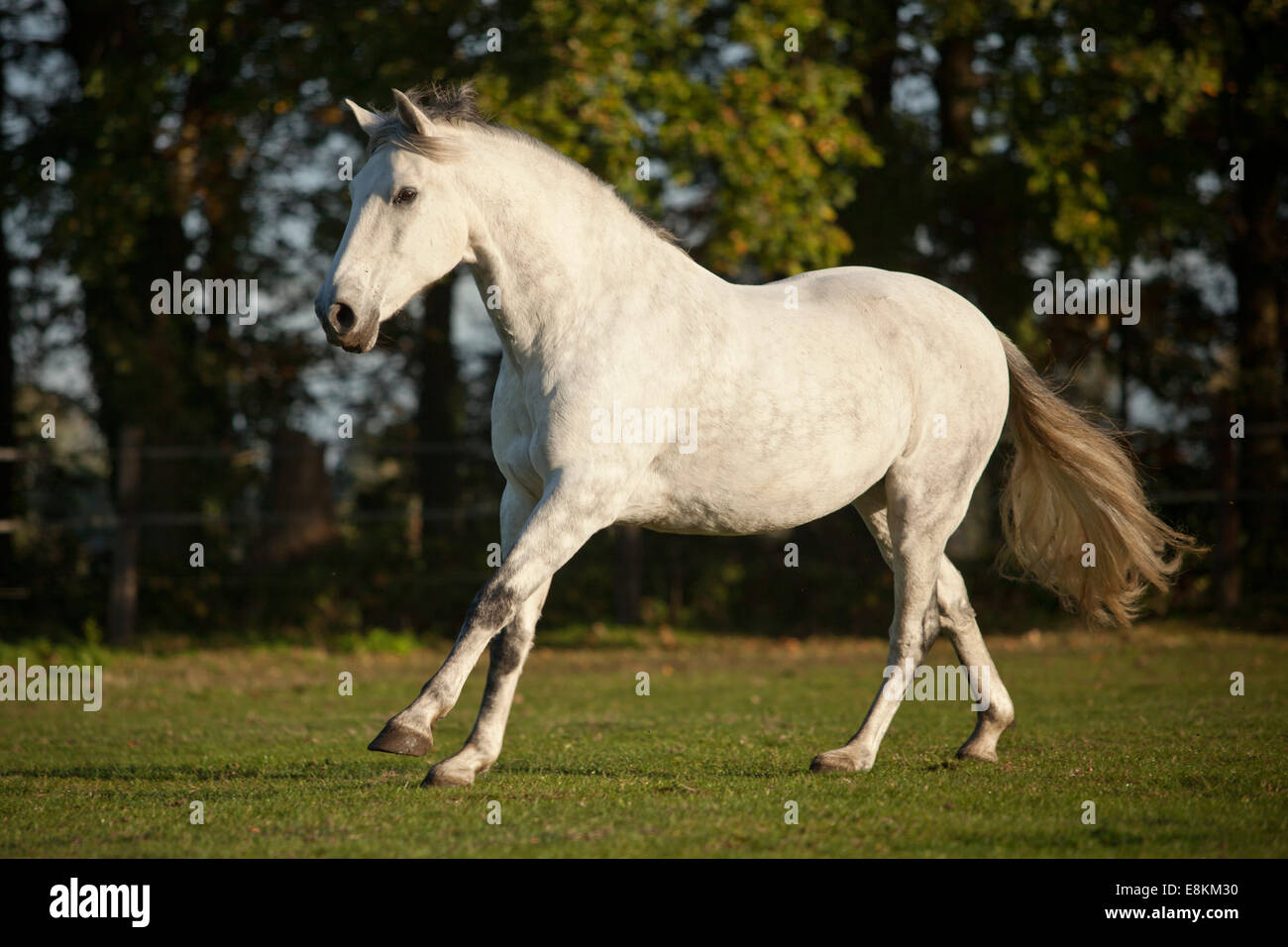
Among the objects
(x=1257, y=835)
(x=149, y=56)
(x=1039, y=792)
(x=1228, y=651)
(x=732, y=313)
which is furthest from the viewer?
(x=149, y=56)

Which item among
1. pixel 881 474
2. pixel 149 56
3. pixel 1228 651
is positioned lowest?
pixel 1228 651

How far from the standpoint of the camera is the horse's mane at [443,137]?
4.64 m

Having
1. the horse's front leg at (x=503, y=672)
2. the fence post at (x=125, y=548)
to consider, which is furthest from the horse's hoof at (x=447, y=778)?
the fence post at (x=125, y=548)

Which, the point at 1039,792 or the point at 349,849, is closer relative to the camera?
the point at 349,849

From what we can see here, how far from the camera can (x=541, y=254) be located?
489cm

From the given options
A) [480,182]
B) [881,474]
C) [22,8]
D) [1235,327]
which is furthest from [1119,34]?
[22,8]

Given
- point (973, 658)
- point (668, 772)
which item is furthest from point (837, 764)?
point (973, 658)

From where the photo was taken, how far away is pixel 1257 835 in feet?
12.9

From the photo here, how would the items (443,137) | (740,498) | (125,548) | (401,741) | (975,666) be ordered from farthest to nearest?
(125,548) → (975,666) → (740,498) → (443,137) → (401,741)

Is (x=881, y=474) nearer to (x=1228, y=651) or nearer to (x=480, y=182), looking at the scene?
(x=480, y=182)

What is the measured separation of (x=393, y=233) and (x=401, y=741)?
1.86 meters

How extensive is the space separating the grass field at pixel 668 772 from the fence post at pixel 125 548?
1.98 m

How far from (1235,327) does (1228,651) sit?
5.74m

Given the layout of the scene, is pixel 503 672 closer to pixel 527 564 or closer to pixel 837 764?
pixel 527 564
